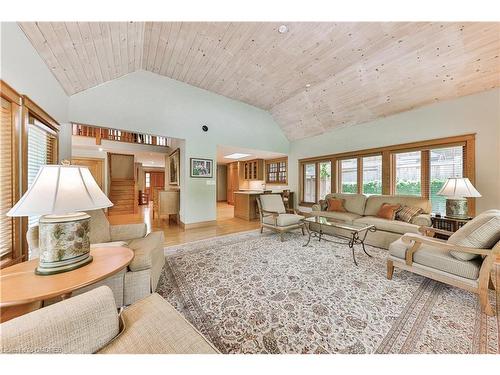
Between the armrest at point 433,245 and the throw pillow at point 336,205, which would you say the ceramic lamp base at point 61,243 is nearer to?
the armrest at point 433,245

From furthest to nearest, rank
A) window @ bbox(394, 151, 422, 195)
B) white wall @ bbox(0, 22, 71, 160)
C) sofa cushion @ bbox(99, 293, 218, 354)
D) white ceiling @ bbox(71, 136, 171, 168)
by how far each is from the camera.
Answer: white ceiling @ bbox(71, 136, 171, 168), window @ bbox(394, 151, 422, 195), white wall @ bbox(0, 22, 71, 160), sofa cushion @ bbox(99, 293, 218, 354)

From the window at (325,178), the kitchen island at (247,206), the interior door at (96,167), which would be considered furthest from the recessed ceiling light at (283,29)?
the interior door at (96,167)

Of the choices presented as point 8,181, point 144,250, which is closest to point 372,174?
point 144,250

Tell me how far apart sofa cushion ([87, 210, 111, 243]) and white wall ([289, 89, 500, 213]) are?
5.45 metres

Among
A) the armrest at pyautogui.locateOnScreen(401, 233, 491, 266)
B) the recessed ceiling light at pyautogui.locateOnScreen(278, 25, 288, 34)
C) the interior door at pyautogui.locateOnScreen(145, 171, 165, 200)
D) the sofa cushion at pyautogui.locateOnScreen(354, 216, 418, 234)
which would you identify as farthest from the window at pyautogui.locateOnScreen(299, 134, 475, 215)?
the interior door at pyautogui.locateOnScreen(145, 171, 165, 200)

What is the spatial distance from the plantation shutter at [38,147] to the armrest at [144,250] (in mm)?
1104

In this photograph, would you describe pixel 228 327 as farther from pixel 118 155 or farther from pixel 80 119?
pixel 118 155

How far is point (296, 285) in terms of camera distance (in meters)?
2.06

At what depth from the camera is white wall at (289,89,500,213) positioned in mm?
3086

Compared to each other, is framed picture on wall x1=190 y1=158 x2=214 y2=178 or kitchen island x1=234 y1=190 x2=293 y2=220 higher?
framed picture on wall x1=190 y1=158 x2=214 y2=178

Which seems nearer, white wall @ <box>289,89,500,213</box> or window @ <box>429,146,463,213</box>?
white wall @ <box>289,89,500,213</box>

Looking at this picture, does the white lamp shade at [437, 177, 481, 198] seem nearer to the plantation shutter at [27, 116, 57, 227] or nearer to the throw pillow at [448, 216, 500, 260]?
the throw pillow at [448, 216, 500, 260]
